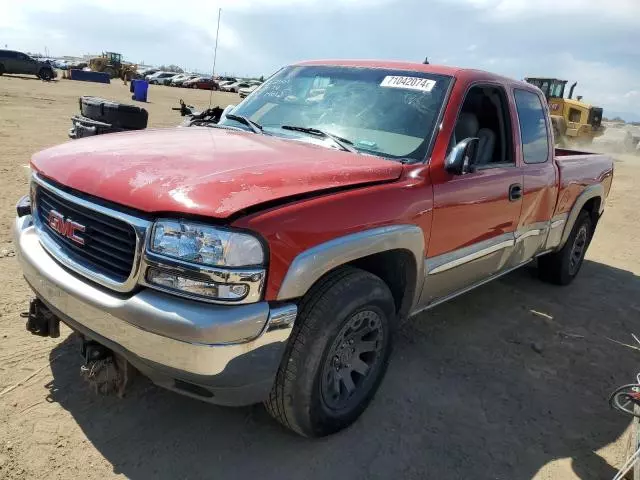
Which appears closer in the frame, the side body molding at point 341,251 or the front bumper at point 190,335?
the front bumper at point 190,335

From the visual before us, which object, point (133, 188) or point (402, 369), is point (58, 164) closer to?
point (133, 188)

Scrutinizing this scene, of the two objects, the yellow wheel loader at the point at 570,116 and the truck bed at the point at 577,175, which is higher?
the yellow wheel loader at the point at 570,116

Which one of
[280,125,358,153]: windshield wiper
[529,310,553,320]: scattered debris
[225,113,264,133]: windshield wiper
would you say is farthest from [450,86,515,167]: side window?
[529,310,553,320]: scattered debris

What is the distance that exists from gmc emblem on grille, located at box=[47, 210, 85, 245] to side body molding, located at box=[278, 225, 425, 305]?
37.6 inches

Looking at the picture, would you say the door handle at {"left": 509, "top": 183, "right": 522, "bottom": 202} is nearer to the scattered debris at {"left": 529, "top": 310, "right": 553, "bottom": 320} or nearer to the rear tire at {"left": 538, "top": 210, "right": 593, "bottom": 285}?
the scattered debris at {"left": 529, "top": 310, "right": 553, "bottom": 320}

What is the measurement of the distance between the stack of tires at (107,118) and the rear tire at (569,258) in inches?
185

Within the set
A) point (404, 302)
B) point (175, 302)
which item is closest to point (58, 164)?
point (175, 302)

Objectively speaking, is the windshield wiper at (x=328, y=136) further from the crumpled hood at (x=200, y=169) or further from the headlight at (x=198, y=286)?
the headlight at (x=198, y=286)

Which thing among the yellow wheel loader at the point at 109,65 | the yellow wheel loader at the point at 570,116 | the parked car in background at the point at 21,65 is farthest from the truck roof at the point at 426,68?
the yellow wheel loader at the point at 109,65

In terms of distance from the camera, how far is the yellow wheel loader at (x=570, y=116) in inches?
784

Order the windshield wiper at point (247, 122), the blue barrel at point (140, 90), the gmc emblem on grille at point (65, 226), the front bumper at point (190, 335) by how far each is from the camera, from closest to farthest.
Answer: the front bumper at point (190, 335)
the gmc emblem on grille at point (65, 226)
the windshield wiper at point (247, 122)
the blue barrel at point (140, 90)

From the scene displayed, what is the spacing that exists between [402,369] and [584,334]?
1917mm

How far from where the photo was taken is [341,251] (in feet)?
7.84

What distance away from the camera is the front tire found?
7.89ft
